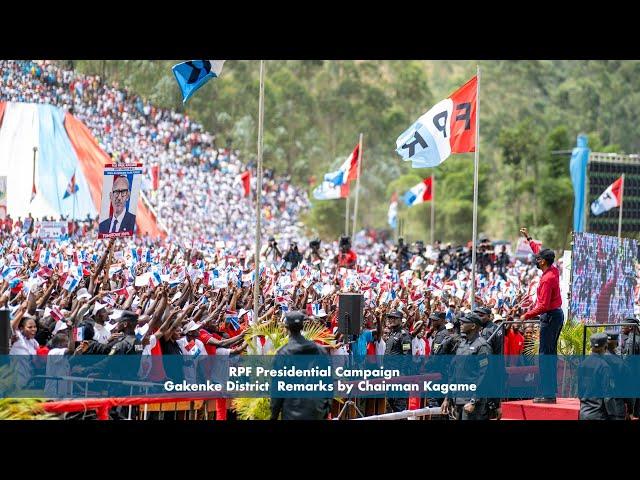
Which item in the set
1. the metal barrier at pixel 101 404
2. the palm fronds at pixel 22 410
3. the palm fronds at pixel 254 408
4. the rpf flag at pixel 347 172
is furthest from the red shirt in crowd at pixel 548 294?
the rpf flag at pixel 347 172

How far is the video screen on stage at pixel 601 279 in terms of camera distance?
18.3m

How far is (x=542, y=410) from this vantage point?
13836 mm

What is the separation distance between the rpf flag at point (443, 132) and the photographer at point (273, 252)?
9.51 m

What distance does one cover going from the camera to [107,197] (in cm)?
1712

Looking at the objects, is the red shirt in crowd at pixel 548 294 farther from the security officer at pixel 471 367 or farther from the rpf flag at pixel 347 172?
A: the rpf flag at pixel 347 172

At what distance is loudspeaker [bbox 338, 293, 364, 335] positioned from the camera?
14031mm

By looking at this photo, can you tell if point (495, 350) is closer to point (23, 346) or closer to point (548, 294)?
point (548, 294)

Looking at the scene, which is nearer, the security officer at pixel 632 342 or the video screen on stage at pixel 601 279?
the security officer at pixel 632 342

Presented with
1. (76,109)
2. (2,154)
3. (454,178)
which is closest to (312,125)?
(454,178)

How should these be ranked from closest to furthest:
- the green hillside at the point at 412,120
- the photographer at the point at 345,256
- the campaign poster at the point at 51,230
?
the photographer at the point at 345,256
the campaign poster at the point at 51,230
the green hillside at the point at 412,120

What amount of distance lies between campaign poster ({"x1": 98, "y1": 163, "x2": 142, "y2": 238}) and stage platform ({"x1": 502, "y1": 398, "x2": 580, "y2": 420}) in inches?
222

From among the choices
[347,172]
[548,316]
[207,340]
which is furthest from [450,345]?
[347,172]

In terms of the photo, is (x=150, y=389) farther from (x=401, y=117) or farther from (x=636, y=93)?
(x=636, y=93)

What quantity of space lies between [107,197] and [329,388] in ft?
22.4
